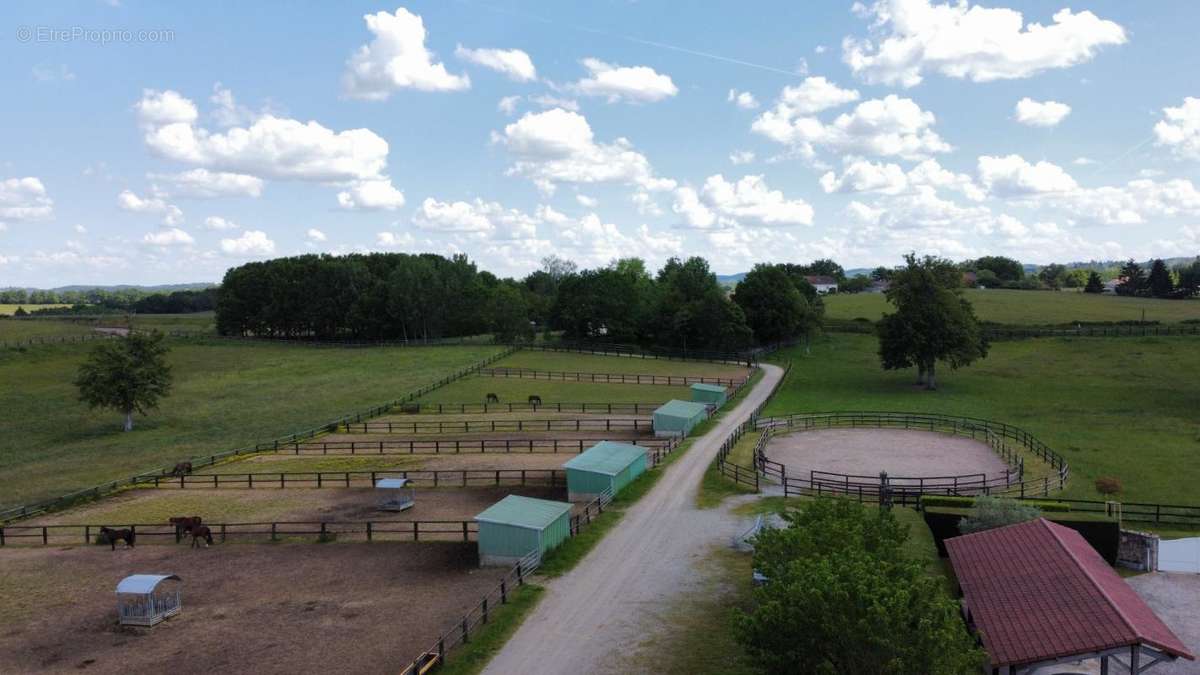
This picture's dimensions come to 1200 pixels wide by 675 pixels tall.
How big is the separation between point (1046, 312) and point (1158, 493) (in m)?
80.3

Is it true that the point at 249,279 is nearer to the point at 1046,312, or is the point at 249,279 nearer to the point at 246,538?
the point at 246,538

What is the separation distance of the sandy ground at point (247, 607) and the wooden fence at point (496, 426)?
21.1 meters

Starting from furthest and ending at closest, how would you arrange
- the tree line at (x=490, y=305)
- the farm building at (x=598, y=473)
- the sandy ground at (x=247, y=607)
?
1. the tree line at (x=490, y=305)
2. the farm building at (x=598, y=473)
3. the sandy ground at (x=247, y=607)

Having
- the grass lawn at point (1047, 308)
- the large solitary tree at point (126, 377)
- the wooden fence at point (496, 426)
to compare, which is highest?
the grass lawn at point (1047, 308)

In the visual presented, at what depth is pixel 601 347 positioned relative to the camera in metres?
88.4

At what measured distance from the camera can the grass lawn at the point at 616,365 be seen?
237 feet

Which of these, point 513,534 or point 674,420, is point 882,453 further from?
point 513,534

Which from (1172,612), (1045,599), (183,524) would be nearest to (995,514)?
(1172,612)

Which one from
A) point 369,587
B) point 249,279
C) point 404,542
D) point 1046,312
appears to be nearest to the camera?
point 369,587

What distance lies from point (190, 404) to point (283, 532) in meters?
40.2

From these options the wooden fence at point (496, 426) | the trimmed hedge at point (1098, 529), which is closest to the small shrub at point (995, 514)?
the trimmed hedge at point (1098, 529)

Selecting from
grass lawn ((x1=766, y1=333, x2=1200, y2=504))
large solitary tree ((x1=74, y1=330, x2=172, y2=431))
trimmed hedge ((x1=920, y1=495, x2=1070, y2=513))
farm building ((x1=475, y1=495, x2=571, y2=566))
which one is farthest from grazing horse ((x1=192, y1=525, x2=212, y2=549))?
grass lawn ((x1=766, y1=333, x2=1200, y2=504))

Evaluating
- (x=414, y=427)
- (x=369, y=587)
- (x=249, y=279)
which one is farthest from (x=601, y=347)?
(x=369, y=587)

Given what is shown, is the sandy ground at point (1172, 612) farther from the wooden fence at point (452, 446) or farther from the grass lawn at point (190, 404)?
the grass lawn at point (190, 404)
